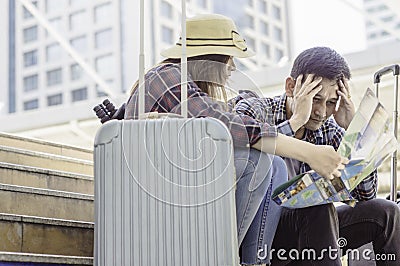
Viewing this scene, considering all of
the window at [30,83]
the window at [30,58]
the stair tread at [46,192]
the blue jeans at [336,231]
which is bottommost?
the blue jeans at [336,231]

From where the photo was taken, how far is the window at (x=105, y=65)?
1409cm

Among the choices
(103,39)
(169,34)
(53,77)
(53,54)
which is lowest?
(103,39)

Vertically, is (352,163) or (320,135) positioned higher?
(320,135)

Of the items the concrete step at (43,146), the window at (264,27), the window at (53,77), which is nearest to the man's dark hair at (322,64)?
the concrete step at (43,146)

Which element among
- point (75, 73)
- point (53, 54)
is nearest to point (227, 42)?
point (53, 54)

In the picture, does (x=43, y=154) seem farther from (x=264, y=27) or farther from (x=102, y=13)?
(x=264, y=27)

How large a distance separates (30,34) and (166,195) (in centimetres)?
1311

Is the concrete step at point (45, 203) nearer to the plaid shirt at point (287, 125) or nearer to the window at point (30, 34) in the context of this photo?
the plaid shirt at point (287, 125)

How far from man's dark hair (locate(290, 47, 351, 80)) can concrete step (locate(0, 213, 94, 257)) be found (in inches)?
26.5

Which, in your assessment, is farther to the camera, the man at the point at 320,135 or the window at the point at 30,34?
the window at the point at 30,34

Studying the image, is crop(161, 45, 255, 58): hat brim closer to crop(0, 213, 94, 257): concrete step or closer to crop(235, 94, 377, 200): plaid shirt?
Result: crop(235, 94, 377, 200): plaid shirt

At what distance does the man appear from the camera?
5.15ft

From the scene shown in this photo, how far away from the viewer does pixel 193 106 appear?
146cm

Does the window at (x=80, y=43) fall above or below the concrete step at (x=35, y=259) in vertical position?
above
